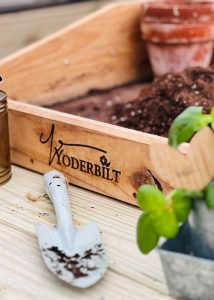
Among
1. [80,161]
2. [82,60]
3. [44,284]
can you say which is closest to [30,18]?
[82,60]

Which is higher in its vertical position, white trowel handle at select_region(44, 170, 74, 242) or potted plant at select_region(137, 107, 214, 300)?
potted plant at select_region(137, 107, 214, 300)

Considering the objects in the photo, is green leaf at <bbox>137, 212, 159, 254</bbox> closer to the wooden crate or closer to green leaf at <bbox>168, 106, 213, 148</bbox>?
green leaf at <bbox>168, 106, 213, 148</bbox>

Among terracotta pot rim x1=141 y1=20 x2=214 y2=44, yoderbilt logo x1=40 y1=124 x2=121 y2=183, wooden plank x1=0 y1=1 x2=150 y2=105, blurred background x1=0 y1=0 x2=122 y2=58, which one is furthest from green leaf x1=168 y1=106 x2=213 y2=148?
blurred background x1=0 y1=0 x2=122 y2=58

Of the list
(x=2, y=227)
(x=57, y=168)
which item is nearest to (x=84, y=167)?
(x=57, y=168)

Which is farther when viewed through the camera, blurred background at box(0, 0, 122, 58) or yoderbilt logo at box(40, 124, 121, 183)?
blurred background at box(0, 0, 122, 58)

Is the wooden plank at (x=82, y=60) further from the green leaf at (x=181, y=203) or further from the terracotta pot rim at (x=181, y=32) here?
the green leaf at (x=181, y=203)

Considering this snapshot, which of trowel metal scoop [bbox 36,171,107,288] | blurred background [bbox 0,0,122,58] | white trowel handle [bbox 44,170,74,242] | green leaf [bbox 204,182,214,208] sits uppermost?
green leaf [bbox 204,182,214,208]
